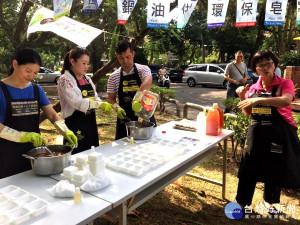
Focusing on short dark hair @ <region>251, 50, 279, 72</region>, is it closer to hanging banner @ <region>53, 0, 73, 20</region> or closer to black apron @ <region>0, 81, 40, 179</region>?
black apron @ <region>0, 81, 40, 179</region>

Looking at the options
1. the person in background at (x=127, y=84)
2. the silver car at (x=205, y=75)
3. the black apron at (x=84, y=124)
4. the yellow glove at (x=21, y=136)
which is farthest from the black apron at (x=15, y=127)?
the silver car at (x=205, y=75)

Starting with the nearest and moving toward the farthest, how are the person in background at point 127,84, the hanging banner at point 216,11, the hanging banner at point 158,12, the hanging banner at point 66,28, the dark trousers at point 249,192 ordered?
the dark trousers at point 249,192
the person in background at point 127,84
the hanging banner at point 66,28
the hanging banner at point 158,12
the hanging banner at point 216,11

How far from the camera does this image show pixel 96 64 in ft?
53.0

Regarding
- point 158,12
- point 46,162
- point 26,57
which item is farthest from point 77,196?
point 158,12

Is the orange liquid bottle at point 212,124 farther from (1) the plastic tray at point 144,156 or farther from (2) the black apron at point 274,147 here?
(1) the plastic tray at point 144,156

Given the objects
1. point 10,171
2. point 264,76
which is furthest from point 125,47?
point 10,171

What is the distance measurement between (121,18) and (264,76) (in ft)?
9.81

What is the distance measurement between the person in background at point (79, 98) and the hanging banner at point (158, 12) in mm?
2498

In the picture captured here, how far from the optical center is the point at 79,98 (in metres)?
2.24

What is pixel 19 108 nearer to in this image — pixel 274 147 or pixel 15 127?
pixel 15 127

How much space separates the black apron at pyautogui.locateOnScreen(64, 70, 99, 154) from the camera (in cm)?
239

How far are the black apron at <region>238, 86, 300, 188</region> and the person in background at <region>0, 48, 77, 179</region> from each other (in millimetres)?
1592

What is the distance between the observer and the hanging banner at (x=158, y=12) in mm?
4536

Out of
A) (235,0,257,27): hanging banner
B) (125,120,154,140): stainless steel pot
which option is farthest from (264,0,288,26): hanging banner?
(125,120,154,140): stainless steel pot
